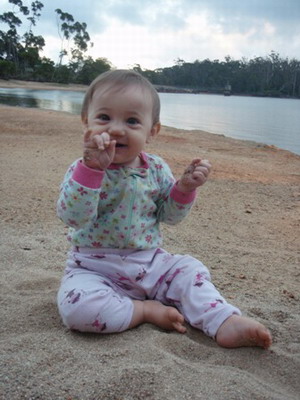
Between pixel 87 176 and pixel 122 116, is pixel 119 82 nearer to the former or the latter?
pixel 122 116

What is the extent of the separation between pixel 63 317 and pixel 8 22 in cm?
7205

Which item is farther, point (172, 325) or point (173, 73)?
point (173, 73)

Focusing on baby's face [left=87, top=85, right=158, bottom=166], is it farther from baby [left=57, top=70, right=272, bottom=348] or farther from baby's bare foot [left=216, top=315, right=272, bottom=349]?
baby's bare foot [left=216, top=315, right=272, bottom=349]

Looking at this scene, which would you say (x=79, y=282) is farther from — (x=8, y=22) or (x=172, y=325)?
(x=8, y=22)

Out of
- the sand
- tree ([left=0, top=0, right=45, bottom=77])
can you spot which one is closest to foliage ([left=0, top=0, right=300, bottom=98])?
tree ([left=0, top=0, right=45, bottom=77])

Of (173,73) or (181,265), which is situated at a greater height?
(173,73)

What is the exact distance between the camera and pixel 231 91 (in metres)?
79.3

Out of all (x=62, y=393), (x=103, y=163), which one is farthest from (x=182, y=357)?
(x=103, y=163)

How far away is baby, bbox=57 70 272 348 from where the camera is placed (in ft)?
5.92

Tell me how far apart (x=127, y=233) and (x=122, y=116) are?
51 cm

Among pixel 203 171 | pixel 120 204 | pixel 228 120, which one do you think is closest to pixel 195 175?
pixel 203 171

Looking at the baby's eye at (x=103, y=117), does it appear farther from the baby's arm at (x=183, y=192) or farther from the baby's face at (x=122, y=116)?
the baby's arm at (x=183, y=192)

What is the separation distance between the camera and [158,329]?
1.87m

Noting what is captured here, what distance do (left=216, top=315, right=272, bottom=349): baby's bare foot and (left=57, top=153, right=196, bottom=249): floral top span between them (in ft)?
1.75
